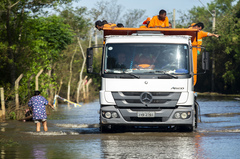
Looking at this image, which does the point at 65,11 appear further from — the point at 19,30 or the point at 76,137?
the point at 76,137

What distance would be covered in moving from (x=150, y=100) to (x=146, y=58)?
115cm

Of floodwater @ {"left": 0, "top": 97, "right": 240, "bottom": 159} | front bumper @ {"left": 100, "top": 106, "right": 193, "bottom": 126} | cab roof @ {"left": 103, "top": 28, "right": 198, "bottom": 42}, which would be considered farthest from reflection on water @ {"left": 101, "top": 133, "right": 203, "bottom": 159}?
cab roof @ {"left": 103, "top": 28, "right": 198, "bottom": 42}

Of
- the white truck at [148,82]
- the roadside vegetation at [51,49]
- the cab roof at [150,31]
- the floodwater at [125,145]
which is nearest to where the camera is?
the floodwater at [125,145]

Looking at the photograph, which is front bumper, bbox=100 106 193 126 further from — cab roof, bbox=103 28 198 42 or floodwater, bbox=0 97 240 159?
cab roof, bbox=103 28 198 42

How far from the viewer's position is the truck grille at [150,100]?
46.9 feet

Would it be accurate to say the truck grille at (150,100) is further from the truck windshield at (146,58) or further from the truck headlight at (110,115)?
the truck windshield at (146,58)

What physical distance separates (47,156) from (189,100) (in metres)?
5.01

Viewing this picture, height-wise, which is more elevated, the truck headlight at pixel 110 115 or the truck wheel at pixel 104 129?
the truck headlight at pixel 110 115

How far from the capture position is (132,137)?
14211 mm

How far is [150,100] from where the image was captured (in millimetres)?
14289

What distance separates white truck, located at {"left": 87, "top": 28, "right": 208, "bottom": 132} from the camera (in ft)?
46.7

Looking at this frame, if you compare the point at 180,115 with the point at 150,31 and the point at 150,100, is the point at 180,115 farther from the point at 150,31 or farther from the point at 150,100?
the point at 150,31

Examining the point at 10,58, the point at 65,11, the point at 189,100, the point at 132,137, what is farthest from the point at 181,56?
the point at 65,11

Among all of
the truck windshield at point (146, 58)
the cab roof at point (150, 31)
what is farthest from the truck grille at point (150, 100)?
the cab roof at point (150, 31)
